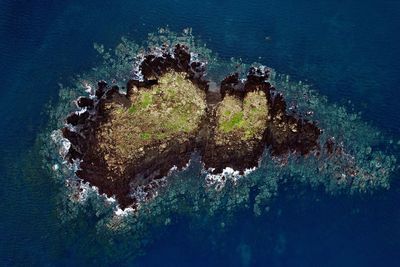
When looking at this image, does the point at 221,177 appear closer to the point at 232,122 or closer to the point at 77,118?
the point at 232,122

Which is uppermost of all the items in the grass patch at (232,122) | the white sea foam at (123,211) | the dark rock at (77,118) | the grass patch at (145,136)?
the dark rock at (77,118)

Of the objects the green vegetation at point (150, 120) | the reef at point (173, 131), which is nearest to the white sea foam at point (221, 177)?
the reef at point (173, 131)

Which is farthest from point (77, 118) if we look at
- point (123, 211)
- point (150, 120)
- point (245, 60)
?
point (245, 60)

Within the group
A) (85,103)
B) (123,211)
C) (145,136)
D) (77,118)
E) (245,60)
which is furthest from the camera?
(245,60)

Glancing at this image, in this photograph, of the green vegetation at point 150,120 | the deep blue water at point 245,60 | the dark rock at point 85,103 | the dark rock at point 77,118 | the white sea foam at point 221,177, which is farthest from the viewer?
the dark rock at point 85,103

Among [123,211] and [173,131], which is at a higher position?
[173,131]

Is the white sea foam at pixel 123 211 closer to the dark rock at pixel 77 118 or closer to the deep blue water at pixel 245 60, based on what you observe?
the deep blue water at pixel 245 60

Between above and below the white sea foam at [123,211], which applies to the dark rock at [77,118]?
above
